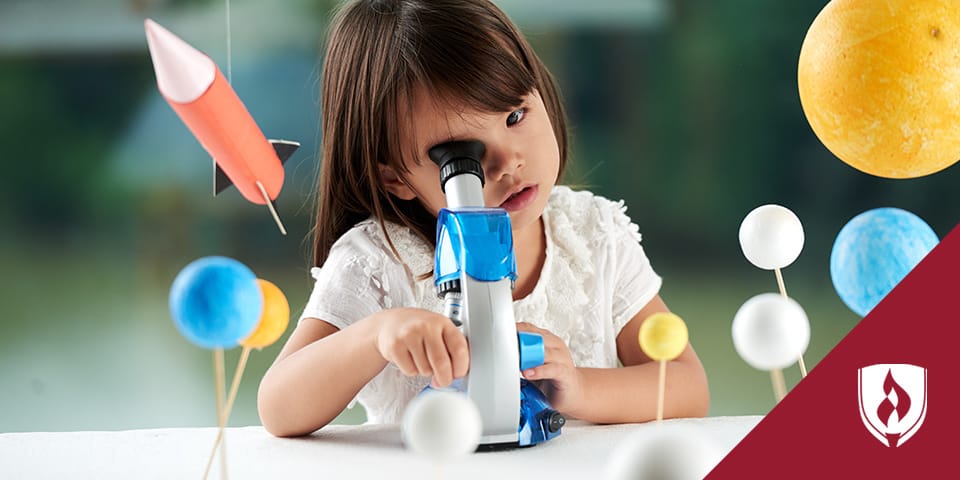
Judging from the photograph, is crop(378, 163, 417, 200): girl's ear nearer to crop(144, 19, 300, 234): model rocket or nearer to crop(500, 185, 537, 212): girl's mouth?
crop(500, 185, 537, 212): girl's mouth

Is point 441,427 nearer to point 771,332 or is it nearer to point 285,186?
point 771,332

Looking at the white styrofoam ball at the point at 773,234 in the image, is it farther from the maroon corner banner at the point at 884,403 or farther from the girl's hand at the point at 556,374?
the girl's hand at the point at 556,374

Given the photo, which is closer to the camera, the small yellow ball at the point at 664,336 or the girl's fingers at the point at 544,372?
the small yellow ball at the point at 664,336

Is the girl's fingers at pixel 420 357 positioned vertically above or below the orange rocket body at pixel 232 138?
below

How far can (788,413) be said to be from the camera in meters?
0.47

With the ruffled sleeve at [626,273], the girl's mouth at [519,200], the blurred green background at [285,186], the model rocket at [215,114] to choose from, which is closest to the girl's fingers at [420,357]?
the model rocket at [215,114]

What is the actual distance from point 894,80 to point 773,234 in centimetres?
9

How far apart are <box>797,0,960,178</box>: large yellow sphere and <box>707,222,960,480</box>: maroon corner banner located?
5 centimetres

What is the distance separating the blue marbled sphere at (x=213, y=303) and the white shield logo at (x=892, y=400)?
0.28 meters

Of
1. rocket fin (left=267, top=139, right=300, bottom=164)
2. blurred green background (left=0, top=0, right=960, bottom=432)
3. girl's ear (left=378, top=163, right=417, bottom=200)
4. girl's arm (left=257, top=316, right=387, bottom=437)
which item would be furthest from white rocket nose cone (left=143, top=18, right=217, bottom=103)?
blurred green background (left=0, top=0, right=960, bottom=432)

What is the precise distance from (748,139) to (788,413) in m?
1.50

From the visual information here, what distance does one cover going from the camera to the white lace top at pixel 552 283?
801 millimetres

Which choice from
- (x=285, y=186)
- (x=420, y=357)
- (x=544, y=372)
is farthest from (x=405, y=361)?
(x=285, y=186)

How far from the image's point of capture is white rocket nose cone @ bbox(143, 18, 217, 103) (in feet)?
1.49
